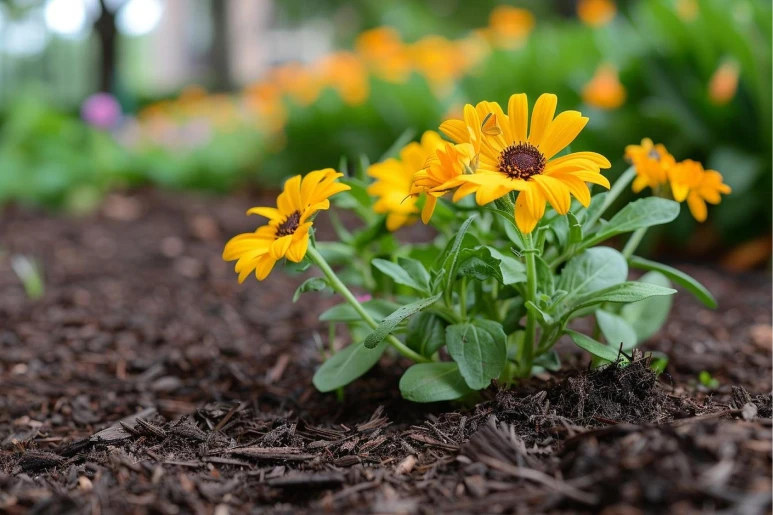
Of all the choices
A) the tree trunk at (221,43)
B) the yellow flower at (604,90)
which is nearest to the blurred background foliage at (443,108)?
the yellow flower at (604,90)

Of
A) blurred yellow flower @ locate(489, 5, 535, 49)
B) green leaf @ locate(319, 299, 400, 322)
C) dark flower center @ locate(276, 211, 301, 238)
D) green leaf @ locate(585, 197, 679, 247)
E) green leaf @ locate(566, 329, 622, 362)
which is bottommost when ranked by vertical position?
green leaf @ locate(566, 329, 622, 362)

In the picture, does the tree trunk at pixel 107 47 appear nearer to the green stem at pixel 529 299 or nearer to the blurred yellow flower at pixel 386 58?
the blurred yellow flower at pixel 386 58

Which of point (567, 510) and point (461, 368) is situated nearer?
point (567, 510)

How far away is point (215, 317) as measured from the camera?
2.59 m

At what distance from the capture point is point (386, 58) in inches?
185

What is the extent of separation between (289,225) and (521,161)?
1.50 ft

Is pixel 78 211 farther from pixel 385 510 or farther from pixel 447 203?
pixel 385 510

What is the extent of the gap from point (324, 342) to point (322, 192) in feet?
3.30

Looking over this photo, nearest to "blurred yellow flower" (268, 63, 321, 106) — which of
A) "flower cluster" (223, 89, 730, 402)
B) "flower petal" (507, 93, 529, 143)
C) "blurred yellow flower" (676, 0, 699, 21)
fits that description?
"blurred yellow flower" (676, 0, 699, 21)

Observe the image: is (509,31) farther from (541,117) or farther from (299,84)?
(541,117)

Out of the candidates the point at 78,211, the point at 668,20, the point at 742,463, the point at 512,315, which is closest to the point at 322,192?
the point at 512,315

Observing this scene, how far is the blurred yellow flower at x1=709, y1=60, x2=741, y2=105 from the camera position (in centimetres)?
313

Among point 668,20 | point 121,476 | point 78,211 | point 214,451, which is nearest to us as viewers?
point 121,476

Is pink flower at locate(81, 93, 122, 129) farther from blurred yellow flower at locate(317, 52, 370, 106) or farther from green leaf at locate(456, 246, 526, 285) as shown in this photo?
green leaf at locate(456, 246, 526, 285)
